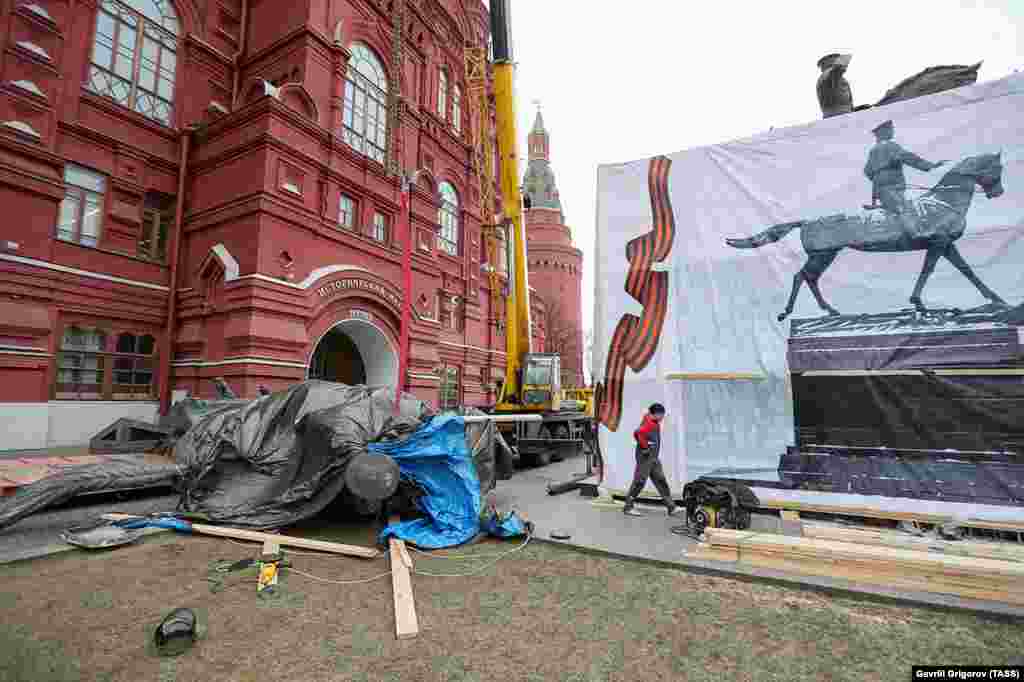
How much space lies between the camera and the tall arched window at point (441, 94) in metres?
21.1

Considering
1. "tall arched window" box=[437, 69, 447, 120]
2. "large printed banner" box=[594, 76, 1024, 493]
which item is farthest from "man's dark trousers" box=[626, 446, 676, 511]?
"tall arched window" box=[437, 69, 447, 120]

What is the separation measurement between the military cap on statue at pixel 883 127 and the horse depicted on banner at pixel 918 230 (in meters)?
0.96

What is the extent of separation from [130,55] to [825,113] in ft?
50.9

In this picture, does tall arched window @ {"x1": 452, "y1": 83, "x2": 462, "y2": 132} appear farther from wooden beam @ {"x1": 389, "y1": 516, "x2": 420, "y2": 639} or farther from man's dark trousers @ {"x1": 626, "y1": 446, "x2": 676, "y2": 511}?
wooden beam @ {"x1": 389, "y1": 516, "x2": 420, "y2": 639}

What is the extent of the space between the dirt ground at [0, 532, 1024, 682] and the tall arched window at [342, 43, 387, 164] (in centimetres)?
1331

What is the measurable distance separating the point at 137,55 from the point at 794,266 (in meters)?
15.7

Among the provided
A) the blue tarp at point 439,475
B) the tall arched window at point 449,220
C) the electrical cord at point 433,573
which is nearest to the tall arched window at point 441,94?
the tall arched window at point 449,220

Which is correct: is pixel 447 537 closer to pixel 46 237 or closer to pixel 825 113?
pixel 825 113

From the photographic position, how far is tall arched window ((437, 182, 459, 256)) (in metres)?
21.2

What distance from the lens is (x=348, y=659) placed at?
10.1 ft

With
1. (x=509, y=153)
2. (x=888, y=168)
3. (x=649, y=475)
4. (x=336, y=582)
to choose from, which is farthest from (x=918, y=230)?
(x=509, y=153)

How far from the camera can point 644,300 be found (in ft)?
26.3

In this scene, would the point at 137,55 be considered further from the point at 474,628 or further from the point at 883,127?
the point at 883,127

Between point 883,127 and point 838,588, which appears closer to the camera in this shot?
point 838,588
